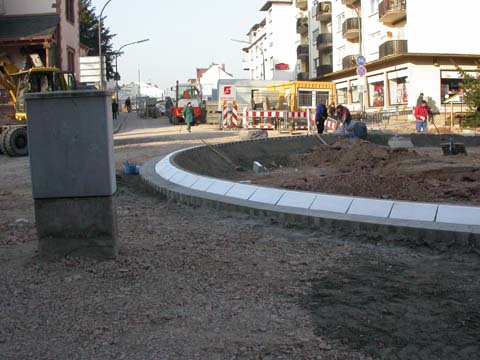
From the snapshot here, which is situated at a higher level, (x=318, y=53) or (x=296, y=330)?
(x=318, y=53)

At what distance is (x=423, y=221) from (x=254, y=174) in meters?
7.60

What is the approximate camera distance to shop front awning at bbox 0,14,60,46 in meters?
31.1

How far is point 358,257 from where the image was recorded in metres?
5.75

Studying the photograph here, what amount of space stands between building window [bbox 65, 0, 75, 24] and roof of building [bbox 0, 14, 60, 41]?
2.80 metres

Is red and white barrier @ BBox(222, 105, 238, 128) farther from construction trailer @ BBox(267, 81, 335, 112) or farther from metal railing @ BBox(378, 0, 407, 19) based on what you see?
metal railing @ BBox(378, 0, 407, 19)

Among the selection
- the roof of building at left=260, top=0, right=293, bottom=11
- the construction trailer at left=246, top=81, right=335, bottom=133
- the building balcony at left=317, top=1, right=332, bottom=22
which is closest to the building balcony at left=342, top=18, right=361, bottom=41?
the building balcony at left=317, top=1, right=332, bottom=22

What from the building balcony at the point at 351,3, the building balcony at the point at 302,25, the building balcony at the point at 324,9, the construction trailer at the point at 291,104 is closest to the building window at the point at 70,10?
the construction trailer at the point at 291,104

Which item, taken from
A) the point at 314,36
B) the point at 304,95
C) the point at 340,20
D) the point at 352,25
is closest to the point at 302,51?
the point at 314,36

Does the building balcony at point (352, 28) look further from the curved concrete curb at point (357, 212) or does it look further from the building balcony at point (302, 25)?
the curved concrete curb at point (357, 212)

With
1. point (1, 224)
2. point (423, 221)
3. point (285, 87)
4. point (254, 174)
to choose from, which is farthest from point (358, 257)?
point (285, 87)

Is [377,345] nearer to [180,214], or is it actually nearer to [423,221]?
[423,221]

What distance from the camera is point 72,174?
541cm

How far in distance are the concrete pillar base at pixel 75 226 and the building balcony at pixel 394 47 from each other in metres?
39.2

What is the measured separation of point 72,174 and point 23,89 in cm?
1686
